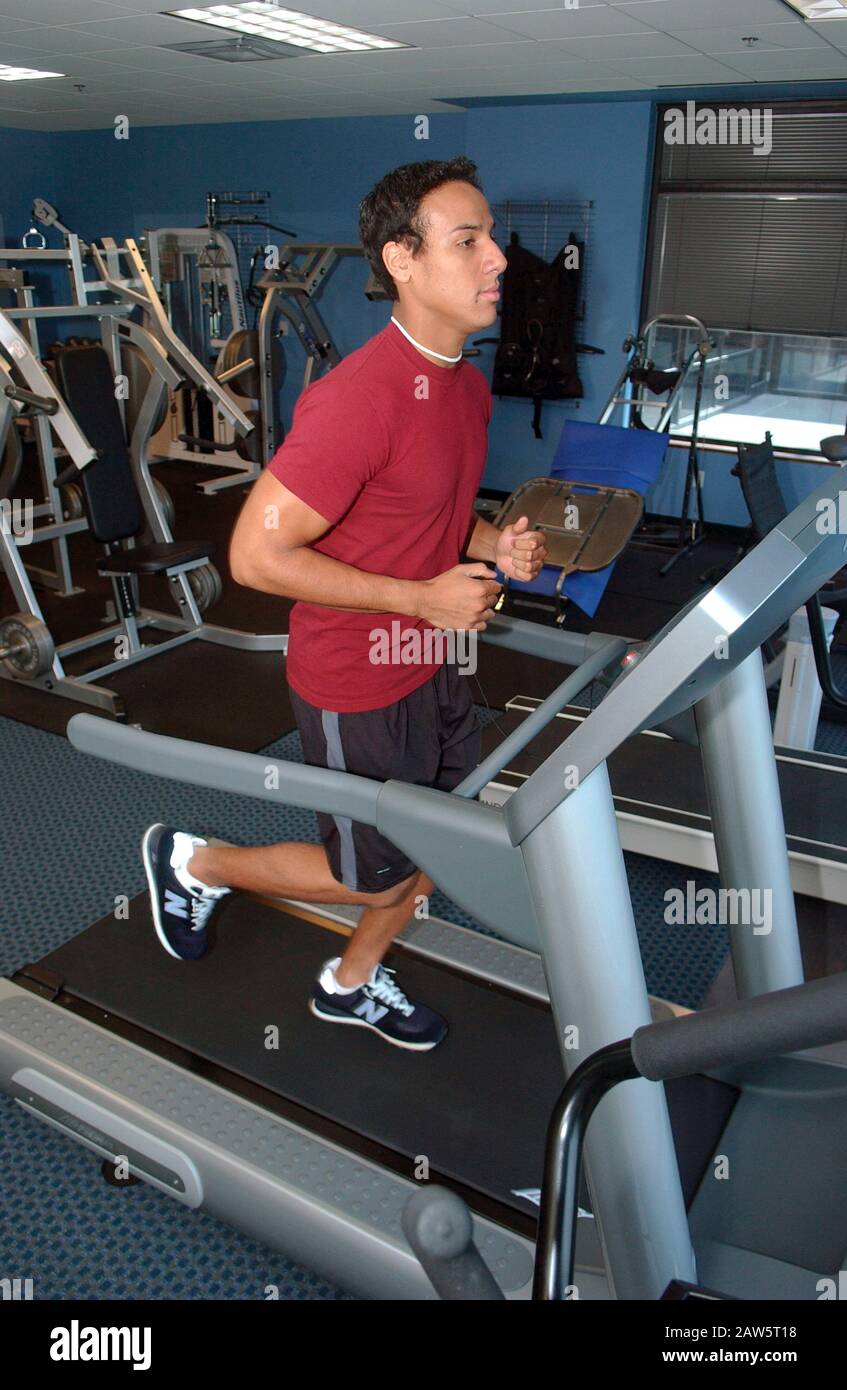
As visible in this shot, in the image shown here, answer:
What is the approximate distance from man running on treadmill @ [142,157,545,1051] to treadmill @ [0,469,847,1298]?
0.23 meters

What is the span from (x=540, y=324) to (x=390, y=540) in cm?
467

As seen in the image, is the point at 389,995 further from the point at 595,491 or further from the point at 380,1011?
the point at 595,491

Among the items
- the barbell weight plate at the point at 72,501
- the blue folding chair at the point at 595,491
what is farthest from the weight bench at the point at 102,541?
the blue folding chair at the point at 595,491

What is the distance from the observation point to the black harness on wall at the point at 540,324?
19.2ft

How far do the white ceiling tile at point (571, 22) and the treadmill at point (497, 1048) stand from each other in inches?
113

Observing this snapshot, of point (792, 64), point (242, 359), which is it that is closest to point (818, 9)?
point (792, 64)

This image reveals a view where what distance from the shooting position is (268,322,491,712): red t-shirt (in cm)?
155

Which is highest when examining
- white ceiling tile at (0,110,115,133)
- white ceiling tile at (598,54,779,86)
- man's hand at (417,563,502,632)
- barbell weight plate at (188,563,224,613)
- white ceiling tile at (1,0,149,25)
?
white ceiling tile at (0,110,115,133)

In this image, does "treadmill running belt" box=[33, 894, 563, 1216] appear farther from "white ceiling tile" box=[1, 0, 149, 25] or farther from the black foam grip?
"white ceiling tile" box=[1, 0, 149, 25]

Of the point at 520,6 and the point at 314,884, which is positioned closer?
the point at 314,884

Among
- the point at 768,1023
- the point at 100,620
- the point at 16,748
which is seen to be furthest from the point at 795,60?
the point at 768,1023

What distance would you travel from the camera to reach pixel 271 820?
3.02 meters

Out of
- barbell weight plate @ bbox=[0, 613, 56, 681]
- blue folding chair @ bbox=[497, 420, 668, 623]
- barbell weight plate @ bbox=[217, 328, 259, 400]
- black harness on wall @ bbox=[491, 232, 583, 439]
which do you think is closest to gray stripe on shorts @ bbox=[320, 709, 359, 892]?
barbell weight plate @ bbox=[0, 613, 56, 681]

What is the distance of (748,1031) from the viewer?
77 cm
